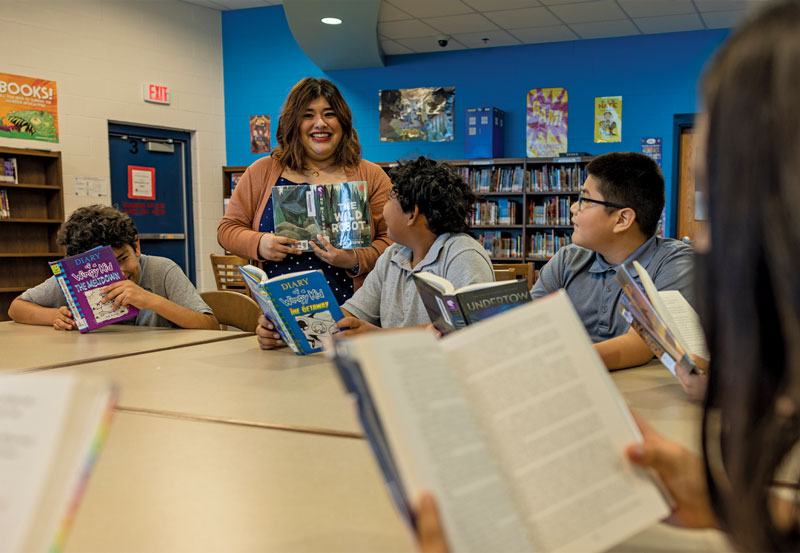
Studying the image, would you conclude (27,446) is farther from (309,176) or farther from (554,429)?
(309,176)

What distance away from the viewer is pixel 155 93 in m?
Result: 6.38

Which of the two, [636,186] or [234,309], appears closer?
[636,186]

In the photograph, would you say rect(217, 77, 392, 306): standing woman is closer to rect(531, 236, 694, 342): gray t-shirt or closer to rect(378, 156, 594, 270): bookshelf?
rect(531, 236, 694, 342): gray t-shirt

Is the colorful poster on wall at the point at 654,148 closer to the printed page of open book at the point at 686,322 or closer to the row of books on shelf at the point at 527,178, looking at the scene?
the row of books on shelf at the point at 527,178

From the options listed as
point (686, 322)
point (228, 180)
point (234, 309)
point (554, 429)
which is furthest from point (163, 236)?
point (554, 429)

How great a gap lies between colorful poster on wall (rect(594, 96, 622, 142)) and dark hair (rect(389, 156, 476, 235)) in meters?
4.34

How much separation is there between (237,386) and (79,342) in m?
0.92

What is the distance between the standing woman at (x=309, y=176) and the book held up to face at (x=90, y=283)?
0.38 metres

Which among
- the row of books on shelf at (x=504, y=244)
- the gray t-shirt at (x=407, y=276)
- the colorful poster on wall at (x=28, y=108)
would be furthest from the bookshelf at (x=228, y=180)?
the gray t-shirt at (x=407, y=276)

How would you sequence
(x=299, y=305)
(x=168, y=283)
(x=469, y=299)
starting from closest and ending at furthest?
1. (x=469, y=299)
2. (x=299, y=305)
3. (x=168, y=283)

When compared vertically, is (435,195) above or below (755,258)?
above

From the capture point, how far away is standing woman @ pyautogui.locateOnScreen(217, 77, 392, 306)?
7.54 ft

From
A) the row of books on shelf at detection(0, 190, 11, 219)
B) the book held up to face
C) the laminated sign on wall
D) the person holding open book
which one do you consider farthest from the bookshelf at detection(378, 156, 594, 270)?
the person holding open book

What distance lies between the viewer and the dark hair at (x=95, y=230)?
2375 millimetres
